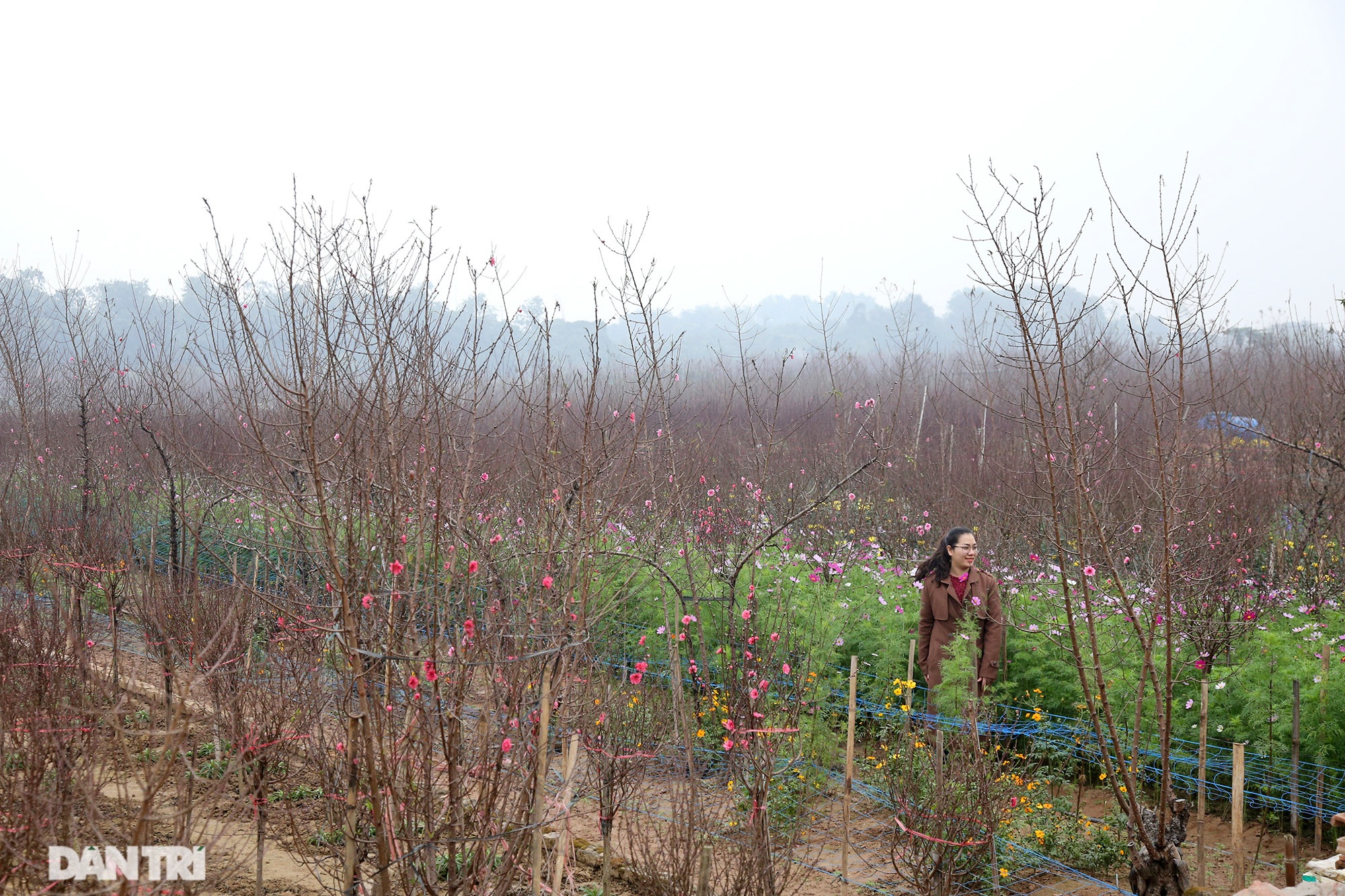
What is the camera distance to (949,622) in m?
5.34

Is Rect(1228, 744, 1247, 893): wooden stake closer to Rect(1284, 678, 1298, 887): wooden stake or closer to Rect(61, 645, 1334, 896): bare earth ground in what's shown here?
Rect(1284, 678, 1298, 887): wooden stake

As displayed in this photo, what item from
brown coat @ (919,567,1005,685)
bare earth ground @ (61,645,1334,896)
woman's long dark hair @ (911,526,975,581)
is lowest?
bare earth ground @ (61,645,1334,896)

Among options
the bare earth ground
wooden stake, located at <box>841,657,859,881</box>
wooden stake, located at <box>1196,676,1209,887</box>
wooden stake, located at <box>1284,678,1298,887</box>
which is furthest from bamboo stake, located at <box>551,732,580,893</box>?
wooden stake, located at <box>1284,678,1298,887</box>

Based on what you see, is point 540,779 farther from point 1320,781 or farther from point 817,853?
point 1320,781

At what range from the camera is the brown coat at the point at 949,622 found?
197 inches

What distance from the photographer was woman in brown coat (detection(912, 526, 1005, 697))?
16.4ft

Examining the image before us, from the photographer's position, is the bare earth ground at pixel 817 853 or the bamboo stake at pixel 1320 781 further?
the bamboo stake at pixel 1320 781

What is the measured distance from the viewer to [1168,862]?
12.0 feet

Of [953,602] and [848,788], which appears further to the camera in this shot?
[953,602]

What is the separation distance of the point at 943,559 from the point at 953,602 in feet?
0.81

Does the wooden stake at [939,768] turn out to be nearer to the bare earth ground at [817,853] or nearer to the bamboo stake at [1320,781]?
the bare earth ground at [817,853]

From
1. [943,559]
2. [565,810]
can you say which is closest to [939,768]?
[565,810]

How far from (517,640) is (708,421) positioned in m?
13.0

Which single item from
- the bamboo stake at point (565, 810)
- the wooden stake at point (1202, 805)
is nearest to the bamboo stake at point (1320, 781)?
the wooden stake at point (1202, 805)
